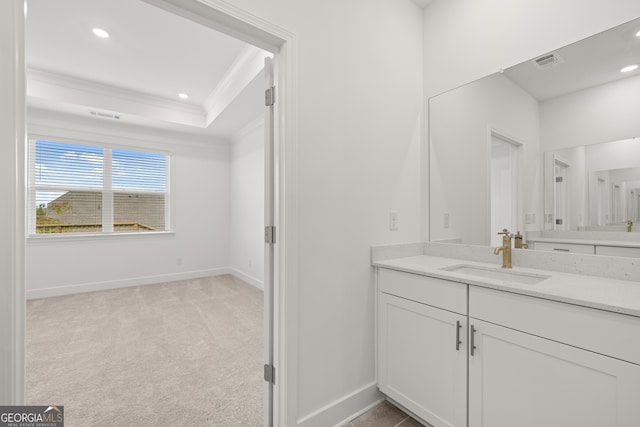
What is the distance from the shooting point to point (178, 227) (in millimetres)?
5062

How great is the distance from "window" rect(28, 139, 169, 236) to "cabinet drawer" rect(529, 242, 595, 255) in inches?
207

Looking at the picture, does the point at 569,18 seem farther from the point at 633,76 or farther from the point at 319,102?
the point at 319,102

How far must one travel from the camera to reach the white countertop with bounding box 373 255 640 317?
1.00 meters

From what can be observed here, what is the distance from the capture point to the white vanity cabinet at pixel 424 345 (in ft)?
4.56

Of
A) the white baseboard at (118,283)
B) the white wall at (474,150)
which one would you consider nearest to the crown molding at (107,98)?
the white baseboard at (118,283)

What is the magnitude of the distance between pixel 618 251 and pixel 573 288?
442 millimetres

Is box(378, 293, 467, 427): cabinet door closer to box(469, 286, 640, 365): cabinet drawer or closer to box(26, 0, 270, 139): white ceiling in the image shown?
box(469, 286, 640, 365): cabinet drawer

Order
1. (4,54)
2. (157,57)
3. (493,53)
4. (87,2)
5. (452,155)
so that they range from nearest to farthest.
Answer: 1. (4,54)
2. (493,53)
3. (452,155)
4. (87,2)
5. (157,57)

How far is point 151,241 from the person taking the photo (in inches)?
189

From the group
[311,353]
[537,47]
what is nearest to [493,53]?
[537,47]

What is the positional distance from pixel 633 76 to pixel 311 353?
210 cm

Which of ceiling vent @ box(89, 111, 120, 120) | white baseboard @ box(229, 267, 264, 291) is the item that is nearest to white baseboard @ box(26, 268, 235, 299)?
white baseboard @ box(229, 267, 264, 291)

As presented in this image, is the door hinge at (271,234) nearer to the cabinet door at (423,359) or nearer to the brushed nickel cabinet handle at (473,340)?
the cabinet door at (423,359)

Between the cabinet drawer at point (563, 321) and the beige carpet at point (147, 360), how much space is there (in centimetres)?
145
